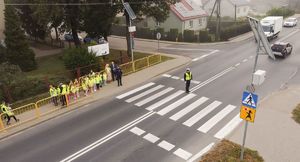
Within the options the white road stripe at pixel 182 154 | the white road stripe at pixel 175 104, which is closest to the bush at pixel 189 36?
the white road stripe at pixel 175 104

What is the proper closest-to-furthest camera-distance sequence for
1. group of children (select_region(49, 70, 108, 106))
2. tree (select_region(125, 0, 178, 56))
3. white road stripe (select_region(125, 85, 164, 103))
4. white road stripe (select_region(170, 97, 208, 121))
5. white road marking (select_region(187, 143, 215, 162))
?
1. white road marking (select_region(187, 143, 215, 162))
2. white road stripe (select_region(170, 97, 208, 121))
3. group of children (select_region(49, 70, 108, 106))
4. white road stripe (select_region(125, 85, 164, 103))
5. tree (select_region(125, 0, 178, 56))

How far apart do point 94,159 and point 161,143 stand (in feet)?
10.0

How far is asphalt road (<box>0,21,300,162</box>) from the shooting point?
12102mm

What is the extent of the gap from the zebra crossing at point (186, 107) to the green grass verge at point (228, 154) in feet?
3.56

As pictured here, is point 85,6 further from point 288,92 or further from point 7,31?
point 288,92

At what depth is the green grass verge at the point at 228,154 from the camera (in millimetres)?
10859

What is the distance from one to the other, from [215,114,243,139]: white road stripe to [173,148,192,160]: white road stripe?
6.75ft

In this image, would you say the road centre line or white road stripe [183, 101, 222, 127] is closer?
the road centre line

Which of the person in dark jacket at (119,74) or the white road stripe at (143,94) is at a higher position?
the person in dark jacket at (119,74)

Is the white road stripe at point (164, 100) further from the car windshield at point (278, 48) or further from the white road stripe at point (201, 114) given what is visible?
the car windshield at point (278, 48)

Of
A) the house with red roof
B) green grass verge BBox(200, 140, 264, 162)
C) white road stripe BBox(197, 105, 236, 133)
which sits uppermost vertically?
the house with red roof

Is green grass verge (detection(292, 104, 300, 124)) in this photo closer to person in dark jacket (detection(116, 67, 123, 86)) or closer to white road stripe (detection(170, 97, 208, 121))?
white road stripe (detection(170, 97, 208, 121))

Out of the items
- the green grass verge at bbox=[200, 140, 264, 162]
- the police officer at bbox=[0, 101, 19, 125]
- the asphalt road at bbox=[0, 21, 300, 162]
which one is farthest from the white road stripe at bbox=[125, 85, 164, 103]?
the green grass verge at bbox=[200, 140, 264, 162]

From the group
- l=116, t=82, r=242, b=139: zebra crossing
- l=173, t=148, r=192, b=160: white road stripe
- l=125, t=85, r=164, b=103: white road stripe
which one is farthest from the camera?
l=125, t=85, r=164, b=103: white road stripe
